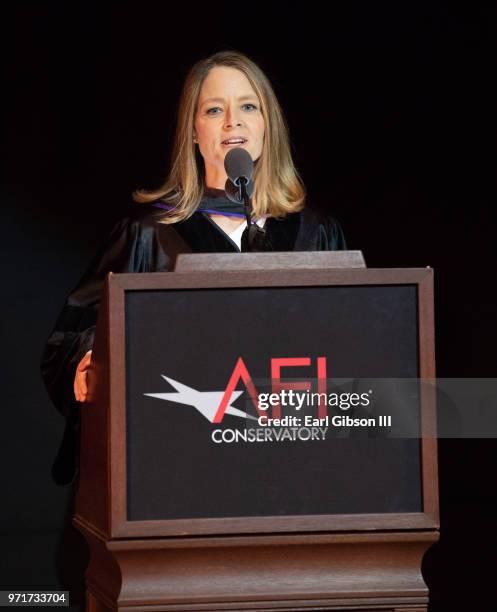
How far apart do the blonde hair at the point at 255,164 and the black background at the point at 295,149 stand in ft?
5.70

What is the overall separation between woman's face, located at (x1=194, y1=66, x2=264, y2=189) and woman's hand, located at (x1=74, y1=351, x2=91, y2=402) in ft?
2.54

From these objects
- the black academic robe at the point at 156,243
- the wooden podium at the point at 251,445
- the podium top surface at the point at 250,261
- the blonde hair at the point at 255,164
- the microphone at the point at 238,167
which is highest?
the blonde hair at the point at 255,164

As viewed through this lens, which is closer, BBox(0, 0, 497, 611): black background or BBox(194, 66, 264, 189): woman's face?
BBox(194, 66, 264, 189): woman's face

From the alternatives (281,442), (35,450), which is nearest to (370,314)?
(281,442)

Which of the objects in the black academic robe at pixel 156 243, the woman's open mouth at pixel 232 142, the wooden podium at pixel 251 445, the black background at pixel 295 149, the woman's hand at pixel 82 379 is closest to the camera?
the wooden podium at pixel 251 445

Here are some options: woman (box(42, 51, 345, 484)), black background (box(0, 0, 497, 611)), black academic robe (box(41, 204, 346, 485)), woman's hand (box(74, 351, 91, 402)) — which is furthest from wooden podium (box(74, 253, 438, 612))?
black background (box(0, 0, 497, 611))

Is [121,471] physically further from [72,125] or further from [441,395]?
[441,395]

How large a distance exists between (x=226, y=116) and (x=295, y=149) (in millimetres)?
1916

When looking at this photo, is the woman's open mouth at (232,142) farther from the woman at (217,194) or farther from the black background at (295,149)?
the black background at (295,149)

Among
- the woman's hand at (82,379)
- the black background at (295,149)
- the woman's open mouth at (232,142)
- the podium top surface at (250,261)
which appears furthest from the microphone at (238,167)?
the black background at (295,149)

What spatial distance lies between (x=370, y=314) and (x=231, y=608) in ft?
1.72

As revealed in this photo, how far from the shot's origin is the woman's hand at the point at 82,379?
2.21m

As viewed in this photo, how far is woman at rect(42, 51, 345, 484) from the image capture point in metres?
2.80

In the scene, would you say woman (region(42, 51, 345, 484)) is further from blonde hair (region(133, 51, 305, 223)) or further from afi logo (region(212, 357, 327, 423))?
afi logo (region(212, 357, 327, 423))
